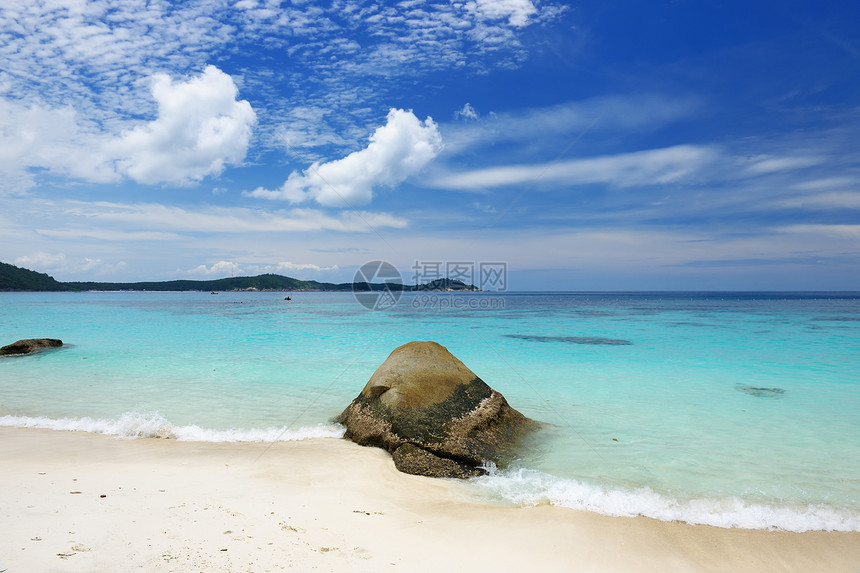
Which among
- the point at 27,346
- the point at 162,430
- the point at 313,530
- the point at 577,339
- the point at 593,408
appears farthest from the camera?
the point at 577,339

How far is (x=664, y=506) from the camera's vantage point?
17.0 ft

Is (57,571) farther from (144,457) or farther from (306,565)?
(144,457)

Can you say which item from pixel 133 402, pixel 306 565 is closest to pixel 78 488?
pixel 306 565

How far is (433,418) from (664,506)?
10.4ft

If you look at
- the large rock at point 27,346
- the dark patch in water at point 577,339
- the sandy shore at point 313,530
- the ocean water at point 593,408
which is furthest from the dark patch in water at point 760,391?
the large rock at point 27,346

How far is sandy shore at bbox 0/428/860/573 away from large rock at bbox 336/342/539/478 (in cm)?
48

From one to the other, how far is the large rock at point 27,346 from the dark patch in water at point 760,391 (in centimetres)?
2421

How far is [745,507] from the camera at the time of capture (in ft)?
17.1

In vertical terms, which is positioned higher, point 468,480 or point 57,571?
point 57,571

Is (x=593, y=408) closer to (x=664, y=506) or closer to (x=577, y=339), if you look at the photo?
(x=664, y=506)

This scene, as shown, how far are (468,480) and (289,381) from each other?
7687 mm

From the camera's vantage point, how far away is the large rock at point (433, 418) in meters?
6.21

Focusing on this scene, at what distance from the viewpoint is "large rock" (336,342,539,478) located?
245 inches

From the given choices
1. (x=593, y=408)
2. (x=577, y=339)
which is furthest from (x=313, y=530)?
(x=577, y=339)
